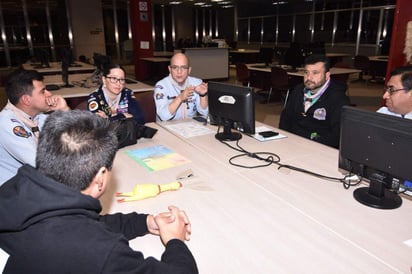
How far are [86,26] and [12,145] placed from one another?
11.6 m

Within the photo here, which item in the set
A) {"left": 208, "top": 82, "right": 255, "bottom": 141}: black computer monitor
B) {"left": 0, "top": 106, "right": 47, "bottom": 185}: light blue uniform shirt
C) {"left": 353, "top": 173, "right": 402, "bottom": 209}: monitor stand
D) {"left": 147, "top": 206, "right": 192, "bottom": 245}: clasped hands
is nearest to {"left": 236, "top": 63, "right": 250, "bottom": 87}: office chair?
{"left": 208, "top": 82, "right": 255, "bottom": 141}: black computer monitor

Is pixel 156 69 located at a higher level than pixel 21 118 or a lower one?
lower

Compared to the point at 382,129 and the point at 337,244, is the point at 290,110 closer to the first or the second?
the point at 382,129

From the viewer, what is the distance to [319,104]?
2.77 meters

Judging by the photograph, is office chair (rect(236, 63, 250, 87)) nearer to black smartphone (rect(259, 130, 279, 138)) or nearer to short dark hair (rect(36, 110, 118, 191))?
black smartphone (rect(259, 130, 279, 138))

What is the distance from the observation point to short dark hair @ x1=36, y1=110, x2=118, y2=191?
33.9 inches

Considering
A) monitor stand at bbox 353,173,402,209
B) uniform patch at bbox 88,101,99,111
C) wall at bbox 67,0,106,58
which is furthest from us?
wall at bbox 67,0,106,58

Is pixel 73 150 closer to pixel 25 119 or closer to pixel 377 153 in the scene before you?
pixel 377 153

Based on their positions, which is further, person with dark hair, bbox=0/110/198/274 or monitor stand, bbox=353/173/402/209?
monitor stand, bbox=353/173/402/209

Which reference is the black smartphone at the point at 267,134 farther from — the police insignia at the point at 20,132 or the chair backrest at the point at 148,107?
the police insignia at the point at 20,132

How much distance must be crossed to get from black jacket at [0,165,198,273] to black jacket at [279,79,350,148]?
2226 mm

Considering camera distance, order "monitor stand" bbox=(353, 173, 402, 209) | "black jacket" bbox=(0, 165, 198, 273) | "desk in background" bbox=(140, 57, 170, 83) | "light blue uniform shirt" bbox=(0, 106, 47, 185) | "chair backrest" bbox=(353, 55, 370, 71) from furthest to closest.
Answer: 1. "desk in background" bbox=(140, 57, 170, 83)
2. "chair backrest" bbox=(353, 55, 370, 71)
3. "light blue uniform shirt" bbox=(0, 106, 47, 185)
4. "monitor stand" bbox=(353, 173, 402, 209)
5. "black jacket" bbox=(0, 165, 198, 273)

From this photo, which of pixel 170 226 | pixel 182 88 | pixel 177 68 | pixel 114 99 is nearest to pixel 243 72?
pixel 182 88

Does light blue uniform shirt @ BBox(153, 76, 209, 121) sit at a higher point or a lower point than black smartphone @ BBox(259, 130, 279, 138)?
higher
